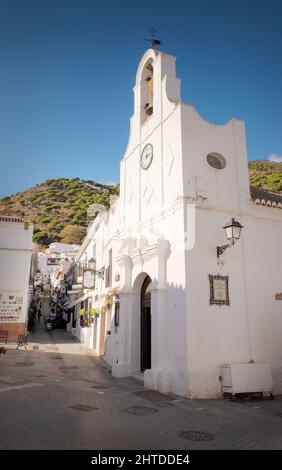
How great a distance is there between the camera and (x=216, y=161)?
1275 centimetres

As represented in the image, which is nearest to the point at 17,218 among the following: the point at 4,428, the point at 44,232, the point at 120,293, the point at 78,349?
the point at 78,349

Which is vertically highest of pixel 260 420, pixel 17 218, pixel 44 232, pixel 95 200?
pixel 95 200

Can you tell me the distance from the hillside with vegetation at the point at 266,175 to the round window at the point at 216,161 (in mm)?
22338

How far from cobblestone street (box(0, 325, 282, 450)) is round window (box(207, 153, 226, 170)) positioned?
7.73m

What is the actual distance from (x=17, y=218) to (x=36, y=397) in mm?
20759

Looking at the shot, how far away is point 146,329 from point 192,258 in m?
4.23

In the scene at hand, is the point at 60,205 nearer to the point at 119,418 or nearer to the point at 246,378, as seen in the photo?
the point at 246,378

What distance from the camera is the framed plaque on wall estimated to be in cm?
1103

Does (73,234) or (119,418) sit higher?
(73,234)

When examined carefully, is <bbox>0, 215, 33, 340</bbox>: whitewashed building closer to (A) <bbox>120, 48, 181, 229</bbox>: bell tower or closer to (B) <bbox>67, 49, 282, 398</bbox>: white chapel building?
(B) <bbox>67, 49, 282, 398</bbox>: white chapel building

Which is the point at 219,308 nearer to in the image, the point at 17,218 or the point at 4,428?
the point at 4,428

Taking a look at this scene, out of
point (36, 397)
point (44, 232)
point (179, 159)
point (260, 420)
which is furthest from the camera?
point (44, 232)

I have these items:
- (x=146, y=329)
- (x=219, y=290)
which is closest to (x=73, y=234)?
(x=146, y=329)

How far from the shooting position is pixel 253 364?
416 inches
